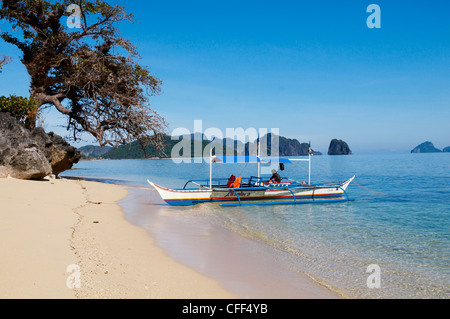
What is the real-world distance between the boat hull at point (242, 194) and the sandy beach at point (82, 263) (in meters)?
6.23

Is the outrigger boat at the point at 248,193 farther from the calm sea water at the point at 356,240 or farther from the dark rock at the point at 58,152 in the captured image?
the dark rock at the point at 58,152

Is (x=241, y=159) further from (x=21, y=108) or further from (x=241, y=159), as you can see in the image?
(x=21, y=108)

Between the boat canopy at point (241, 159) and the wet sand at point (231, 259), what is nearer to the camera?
the wet sand at point (231, 259)

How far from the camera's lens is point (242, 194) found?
17.6 meters

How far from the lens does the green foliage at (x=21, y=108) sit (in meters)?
20.5

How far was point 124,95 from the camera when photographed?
80.1 feet

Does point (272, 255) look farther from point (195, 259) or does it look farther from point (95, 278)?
point (95, 278)

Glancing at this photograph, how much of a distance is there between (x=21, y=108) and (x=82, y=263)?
1963 centimetres

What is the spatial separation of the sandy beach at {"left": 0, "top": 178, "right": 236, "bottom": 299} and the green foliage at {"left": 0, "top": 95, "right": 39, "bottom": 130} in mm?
14043

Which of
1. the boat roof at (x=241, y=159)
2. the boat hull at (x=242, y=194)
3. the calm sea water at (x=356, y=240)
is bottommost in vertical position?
the calm sea water at (x=356, y=240)

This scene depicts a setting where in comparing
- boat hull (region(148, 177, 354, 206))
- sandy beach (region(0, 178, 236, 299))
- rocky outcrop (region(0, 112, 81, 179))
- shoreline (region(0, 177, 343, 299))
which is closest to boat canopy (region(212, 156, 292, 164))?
boat hull (region(148, 177, 354, 206))

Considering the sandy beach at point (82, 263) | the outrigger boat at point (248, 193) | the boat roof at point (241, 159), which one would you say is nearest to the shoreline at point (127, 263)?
the sandy beach at point (82, 263)

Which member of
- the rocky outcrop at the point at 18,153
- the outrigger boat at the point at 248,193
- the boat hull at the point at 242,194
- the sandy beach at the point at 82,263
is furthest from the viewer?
the outrigger boat at the point at 248,193
